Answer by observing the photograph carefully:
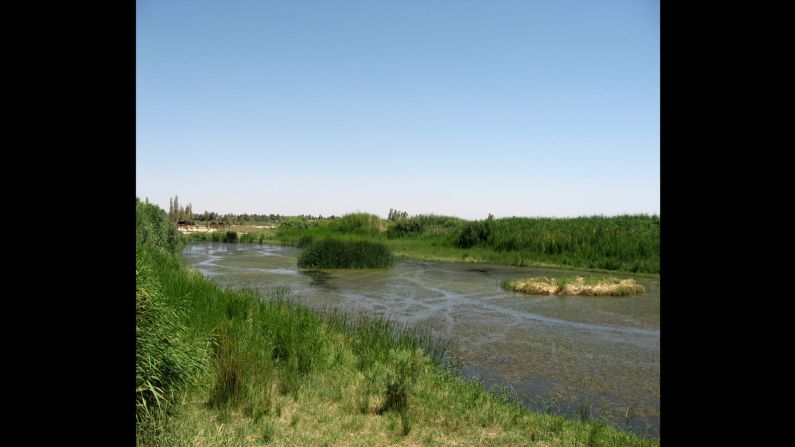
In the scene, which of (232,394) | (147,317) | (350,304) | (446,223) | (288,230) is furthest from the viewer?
(288,230)

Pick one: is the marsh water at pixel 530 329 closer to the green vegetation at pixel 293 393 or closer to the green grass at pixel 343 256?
the green vegetation at pixel 293 393

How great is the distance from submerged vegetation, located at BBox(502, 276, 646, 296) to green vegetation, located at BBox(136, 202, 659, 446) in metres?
7.76

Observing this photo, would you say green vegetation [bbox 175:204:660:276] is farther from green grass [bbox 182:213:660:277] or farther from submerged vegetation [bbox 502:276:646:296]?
submerged vegetation [bbox 502:276:646:296]

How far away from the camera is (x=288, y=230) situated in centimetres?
4009

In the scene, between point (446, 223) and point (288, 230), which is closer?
point (446, 223)

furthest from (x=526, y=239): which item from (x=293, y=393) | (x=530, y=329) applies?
(x=293, y=393)

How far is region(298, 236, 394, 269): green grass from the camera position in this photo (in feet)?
63.1

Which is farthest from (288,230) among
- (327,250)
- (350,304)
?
(350,304)

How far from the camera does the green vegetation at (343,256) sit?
1922 centimetres

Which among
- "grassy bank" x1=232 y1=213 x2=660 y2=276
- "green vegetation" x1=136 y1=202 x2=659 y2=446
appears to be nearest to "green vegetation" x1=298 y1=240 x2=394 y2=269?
"grassy bank" x1=232 y1=213 x2=660 y2=276

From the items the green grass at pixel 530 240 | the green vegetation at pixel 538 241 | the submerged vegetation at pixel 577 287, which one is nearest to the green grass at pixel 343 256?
the green grass at pixel 530 240

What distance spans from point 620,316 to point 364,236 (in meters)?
18.5

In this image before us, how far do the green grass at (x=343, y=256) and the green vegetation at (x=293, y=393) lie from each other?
493 inches
